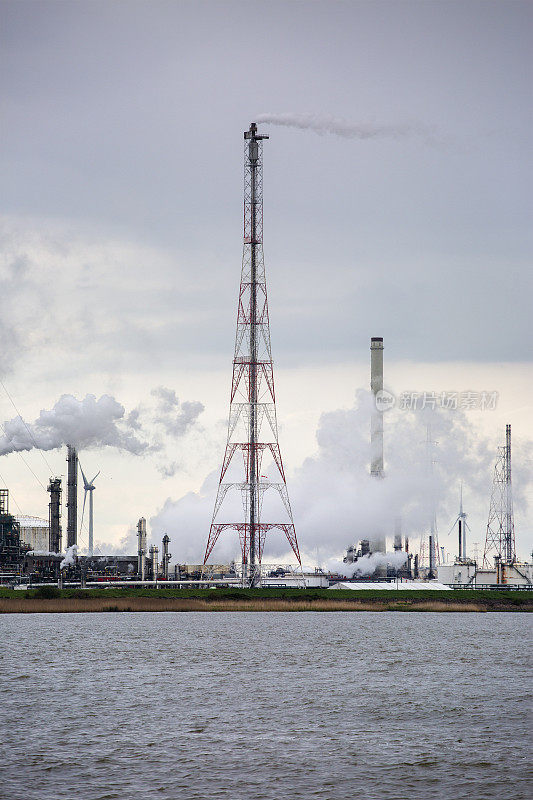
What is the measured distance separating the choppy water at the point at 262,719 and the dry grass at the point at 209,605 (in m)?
45.3

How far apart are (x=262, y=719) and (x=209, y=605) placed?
101135 mm

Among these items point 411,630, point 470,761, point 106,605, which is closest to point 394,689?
point 470,761

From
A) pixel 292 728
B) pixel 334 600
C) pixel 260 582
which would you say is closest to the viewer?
pixel 292 728

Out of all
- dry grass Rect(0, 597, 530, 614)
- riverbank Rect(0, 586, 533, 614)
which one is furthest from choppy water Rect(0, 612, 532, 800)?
riverbank Rect(0, 586, 533, 614)

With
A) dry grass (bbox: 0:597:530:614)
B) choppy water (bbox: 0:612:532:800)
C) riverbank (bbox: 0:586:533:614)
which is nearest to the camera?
choppy water (bbox: 0:612:532:800)

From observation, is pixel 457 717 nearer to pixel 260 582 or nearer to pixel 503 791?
pixel 503 791

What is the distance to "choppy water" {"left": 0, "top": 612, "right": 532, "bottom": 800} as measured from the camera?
126ft

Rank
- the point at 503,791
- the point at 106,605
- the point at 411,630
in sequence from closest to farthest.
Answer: the point at 503,791
the point at 411,630
the point at 106,605

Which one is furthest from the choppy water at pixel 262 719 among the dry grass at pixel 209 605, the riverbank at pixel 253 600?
the riverbank at pixel 253 600

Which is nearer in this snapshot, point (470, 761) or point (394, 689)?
point (470, 761)

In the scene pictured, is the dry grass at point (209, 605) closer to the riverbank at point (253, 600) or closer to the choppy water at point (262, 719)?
the riverbank at point (253, 600)

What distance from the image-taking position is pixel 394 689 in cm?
6400

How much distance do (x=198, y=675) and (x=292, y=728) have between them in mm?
22151

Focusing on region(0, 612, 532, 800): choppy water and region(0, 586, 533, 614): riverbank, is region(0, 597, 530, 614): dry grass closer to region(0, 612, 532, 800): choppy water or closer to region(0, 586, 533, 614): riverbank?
region(0, 586, 533, 614): riverbank
